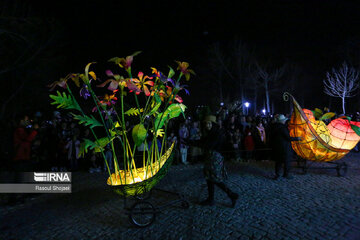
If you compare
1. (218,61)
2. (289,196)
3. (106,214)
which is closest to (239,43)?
(218,61)

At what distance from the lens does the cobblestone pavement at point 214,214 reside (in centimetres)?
362

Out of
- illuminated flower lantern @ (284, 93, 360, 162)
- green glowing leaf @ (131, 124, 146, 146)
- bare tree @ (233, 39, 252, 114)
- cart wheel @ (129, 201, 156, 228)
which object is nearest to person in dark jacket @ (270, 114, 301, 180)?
illuminated flower lantern @ (284, 93, 360, 162)

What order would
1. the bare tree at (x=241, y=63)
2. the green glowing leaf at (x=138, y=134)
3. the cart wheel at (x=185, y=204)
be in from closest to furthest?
the green glowing leaf at (x=138, y=134) < the cart wheel at (x=185, y=204) < the bare tree at (x=241, y=63)

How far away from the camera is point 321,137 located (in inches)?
249

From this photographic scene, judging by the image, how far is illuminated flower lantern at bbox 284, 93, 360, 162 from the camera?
6047 millimetres

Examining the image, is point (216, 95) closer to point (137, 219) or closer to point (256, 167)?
point (256, 167)

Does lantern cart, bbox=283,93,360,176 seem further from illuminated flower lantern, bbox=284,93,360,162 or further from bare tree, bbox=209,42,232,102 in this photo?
bare tree, bbox=209,42,232,102

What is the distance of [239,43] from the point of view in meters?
24.9

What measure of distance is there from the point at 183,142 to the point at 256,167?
2.71 metres

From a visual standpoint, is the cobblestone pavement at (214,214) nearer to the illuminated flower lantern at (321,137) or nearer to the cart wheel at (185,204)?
the cart wheel at (185,204)

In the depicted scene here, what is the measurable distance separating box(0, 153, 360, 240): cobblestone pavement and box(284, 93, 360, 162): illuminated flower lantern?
0.70 m

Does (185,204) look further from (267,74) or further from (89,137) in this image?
(267,74)

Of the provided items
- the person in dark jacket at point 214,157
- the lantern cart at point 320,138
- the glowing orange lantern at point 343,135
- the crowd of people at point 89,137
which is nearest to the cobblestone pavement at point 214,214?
the person in dark jacket at point 214,157

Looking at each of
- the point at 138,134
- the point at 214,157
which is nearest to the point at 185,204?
the point at 214,157
